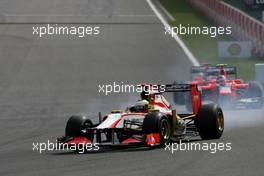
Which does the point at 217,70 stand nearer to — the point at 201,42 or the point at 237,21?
the point at 201,42

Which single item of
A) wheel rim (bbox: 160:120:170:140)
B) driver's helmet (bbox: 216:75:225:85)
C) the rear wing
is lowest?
wheel rim (bbox: 160:120:170:140)

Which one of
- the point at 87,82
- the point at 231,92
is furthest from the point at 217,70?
the point at 87,82

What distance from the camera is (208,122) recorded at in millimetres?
17844

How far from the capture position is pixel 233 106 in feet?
81.6

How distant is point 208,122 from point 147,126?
69.4 inches

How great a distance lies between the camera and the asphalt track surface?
1421cm

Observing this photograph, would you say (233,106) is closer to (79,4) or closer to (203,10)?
(203,10)

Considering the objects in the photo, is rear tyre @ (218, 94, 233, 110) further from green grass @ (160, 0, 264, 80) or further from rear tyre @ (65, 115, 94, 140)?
green grass @ (160, 0, 264, 80)

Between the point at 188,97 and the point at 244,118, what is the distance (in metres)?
3.28

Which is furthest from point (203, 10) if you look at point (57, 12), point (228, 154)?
point (228, 154)

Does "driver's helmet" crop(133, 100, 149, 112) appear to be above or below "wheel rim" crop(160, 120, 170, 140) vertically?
above

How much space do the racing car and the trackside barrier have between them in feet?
67.5

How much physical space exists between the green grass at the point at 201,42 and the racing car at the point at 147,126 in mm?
15606

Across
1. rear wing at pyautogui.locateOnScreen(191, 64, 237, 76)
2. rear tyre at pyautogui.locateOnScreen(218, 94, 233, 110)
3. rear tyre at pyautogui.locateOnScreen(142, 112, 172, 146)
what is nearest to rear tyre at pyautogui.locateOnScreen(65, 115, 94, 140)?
rear tyre at pyautogui.locateOnScreen(142, 112, 172, 146)
